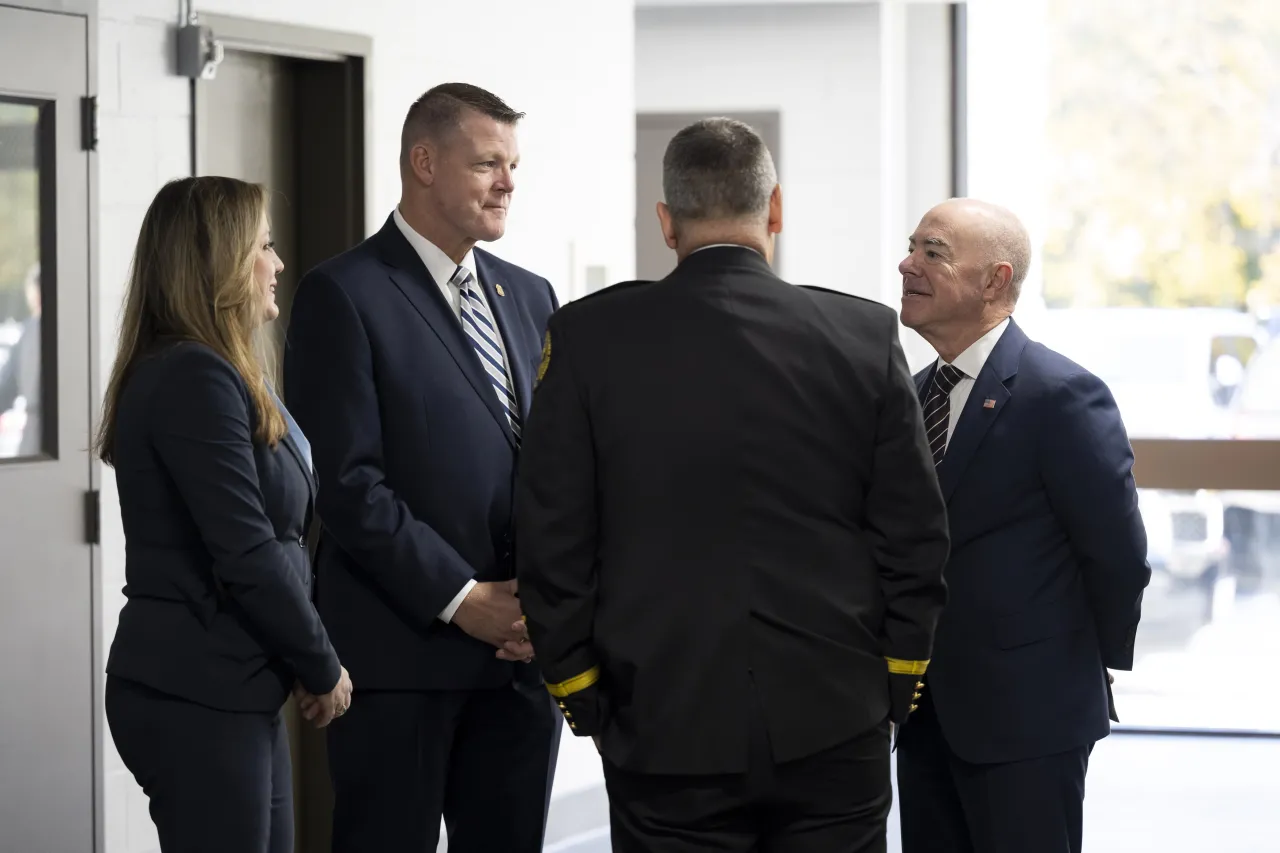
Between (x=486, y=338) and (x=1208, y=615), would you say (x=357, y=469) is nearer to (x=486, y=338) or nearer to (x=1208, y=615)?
(x=486, y=338)

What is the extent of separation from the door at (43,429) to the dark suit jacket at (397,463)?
3.33ft

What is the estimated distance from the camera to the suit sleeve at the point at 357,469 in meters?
2.18

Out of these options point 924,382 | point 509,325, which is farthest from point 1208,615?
point 509,325

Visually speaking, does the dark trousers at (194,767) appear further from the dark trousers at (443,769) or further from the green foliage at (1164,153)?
the green foliage at (1164,153)

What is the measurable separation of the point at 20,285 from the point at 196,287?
113 cm

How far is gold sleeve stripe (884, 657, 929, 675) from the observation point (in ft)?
6.17

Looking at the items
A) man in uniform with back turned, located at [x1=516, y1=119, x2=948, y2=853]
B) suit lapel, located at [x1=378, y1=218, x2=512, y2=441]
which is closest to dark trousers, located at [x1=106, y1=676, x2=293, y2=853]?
man in uniform with back turned, located at [x1=516, y1=119, x2=948, y2=853]

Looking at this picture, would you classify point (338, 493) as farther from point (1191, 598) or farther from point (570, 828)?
point (1191, 598)

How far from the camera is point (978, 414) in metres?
2.34

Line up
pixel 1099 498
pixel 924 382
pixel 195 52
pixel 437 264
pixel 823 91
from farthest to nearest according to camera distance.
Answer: pixel 823 91, pixel 195 52, pixel 924 382, pixel 437 264, pixel 1099 498

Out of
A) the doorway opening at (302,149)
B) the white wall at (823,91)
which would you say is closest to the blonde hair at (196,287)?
the doorway opening at (302,149)

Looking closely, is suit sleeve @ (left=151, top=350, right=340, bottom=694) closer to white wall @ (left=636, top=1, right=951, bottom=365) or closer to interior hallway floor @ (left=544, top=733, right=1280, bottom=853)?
interior hallway floor @ (left=544, top=733, right=1280, bottom=853)

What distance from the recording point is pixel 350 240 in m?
3.71

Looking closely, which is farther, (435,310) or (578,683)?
(435,310)
